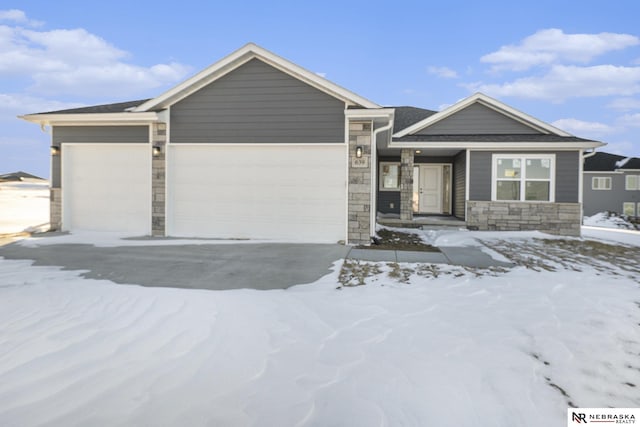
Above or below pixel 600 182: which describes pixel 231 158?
below

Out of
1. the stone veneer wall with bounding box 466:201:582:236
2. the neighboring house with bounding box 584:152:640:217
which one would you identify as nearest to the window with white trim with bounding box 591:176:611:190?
the neighboring house with bounding box 584:152:640:217

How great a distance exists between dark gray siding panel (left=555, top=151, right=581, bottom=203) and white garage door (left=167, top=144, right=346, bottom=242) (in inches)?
307

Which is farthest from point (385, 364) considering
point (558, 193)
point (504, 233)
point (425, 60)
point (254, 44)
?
point (425, 60)

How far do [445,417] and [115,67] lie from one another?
192ft

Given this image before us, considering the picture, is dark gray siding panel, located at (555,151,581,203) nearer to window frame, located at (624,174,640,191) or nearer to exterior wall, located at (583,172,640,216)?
exterior wall, located at (583,172,640,216)

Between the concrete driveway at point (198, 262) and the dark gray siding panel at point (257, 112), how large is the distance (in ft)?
8.64

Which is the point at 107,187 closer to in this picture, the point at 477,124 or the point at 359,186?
the point at 359,186

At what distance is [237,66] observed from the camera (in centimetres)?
780

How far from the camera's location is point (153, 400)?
188 centimetres

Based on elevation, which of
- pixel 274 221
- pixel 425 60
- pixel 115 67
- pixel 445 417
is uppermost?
pixel 115 67

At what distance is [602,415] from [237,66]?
8.37 meters

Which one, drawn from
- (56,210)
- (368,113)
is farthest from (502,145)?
(56,210)

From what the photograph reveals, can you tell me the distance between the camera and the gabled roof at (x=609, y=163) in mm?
22875

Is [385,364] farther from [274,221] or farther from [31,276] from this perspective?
[274,221]
